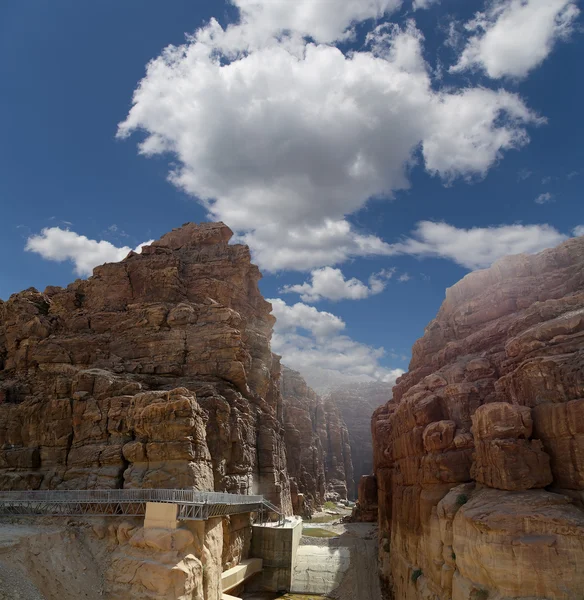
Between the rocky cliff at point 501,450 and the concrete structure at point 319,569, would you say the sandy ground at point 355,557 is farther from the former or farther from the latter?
the rocky cliff at point 501,450

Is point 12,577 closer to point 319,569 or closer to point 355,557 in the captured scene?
point 319,569

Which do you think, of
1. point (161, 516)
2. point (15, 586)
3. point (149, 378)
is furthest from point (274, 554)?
point (15, 586)

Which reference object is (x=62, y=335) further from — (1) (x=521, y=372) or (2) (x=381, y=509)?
(1) (x=521, y=372)

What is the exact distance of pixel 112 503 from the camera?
39.6 meters

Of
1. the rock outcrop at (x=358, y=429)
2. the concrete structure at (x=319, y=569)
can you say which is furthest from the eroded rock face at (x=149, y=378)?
the rock outcrop at (x=358, y=429)

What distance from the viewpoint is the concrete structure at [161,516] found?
3616 centimetres

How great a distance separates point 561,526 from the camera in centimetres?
2539

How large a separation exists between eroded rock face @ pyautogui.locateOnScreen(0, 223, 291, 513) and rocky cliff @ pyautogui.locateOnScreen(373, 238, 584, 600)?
18.4 metres

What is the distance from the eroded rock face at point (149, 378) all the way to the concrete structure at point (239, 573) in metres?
6.79

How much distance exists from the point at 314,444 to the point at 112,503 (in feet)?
319

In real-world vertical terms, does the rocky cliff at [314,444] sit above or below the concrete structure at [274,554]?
above

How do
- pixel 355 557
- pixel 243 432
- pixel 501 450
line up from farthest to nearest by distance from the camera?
pixel 243 432
pixel 355 557
pixel 501 450

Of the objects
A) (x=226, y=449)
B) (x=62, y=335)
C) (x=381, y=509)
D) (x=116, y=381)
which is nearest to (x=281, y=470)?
(x=381, y=509)

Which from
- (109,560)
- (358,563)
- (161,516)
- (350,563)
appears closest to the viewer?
(109,560)
